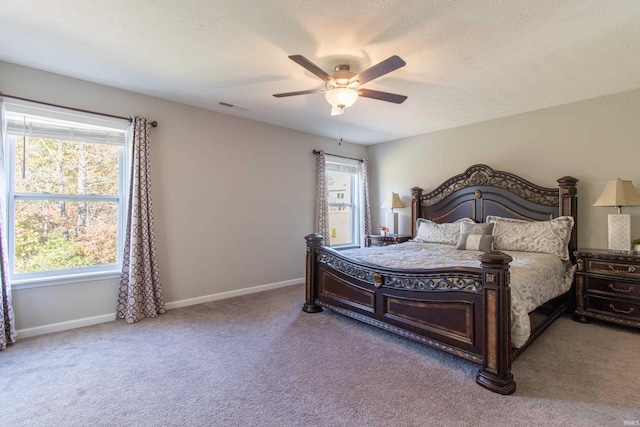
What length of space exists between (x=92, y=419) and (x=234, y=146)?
3317 mm

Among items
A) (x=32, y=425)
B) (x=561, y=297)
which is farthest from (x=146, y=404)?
(x=561, y=297)

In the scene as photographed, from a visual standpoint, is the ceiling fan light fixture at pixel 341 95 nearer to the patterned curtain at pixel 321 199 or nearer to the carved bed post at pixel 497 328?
the carved bed post at pixel 497 328

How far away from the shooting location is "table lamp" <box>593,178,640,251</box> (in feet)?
10.3

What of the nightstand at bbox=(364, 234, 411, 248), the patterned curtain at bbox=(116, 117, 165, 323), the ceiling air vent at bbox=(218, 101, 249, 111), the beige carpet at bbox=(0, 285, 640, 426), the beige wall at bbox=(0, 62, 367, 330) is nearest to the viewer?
the beige carpet at bbox=(0, 285, 640, 426)

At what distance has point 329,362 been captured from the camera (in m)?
2.43

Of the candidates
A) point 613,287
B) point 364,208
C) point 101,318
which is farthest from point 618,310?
point 101,318

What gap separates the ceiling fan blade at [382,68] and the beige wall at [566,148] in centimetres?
228

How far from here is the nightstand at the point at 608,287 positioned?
300 centimetres

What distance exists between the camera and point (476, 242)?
378 cm

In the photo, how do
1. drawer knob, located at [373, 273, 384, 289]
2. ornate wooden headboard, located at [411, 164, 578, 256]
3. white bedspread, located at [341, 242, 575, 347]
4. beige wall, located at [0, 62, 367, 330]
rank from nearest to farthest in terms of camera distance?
white bedspread, located at [341, 242, 575, 347], drawer knob, located at [373, 273, 384, 289], beige wall, located at [0, 62, 367, 330], ornate wooden headboard, located at [411, 164, 578, 256]

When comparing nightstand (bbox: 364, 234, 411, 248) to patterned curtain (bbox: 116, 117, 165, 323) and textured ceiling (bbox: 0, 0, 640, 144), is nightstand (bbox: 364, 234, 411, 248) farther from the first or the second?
patterned curtain (bbox: 116, 117, 165, 323)

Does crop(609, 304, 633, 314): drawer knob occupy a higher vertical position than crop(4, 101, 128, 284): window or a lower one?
lower

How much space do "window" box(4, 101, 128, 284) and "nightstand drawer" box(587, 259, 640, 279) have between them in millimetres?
5171

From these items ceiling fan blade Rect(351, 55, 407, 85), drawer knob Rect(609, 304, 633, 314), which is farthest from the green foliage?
drawer knob Rect(609, 304, 633, 314)
